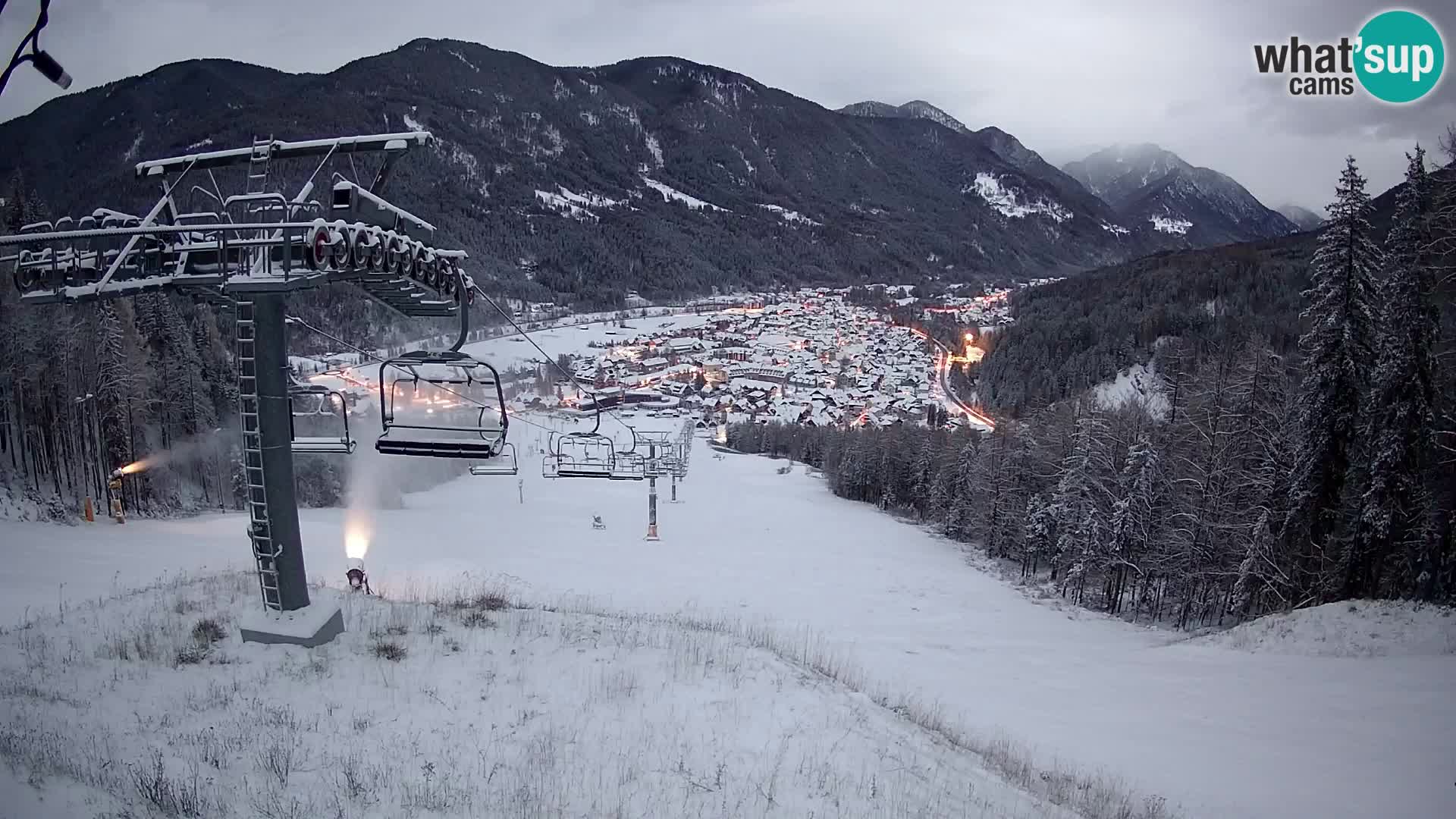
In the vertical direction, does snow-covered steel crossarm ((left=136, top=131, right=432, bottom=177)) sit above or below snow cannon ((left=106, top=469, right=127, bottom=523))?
above

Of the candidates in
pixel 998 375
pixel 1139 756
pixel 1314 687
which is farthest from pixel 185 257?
pixel 998 375

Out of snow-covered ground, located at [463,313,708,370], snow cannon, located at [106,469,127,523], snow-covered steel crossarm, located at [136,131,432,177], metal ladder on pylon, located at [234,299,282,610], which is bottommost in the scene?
snow cannon, located at [106,469,127,523]

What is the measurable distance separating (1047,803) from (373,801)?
652cm

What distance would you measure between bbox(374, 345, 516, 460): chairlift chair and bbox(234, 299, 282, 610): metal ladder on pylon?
1.34 m

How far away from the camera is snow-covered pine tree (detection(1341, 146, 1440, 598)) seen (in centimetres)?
1594

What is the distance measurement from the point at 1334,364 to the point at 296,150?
23.0 meters

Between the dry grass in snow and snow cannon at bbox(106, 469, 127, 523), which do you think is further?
snow cannon at bbox(106, 469, 127, 523)

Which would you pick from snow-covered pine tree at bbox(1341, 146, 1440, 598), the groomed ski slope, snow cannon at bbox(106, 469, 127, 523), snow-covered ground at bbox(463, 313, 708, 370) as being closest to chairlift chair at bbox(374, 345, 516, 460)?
the groomed ski slope

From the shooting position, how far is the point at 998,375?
94438 millimetres

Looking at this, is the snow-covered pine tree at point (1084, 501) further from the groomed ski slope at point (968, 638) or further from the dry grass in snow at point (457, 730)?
the dry grass in snow at point (457, 730)

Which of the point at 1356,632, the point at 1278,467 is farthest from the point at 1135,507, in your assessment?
the point at 1356,632

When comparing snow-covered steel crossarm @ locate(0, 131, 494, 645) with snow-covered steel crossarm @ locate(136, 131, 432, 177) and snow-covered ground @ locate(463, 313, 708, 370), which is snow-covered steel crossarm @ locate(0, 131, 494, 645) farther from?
snow-covered ground @ locate(463, 313, 708, 370)

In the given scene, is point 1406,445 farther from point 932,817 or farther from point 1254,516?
point 932,817

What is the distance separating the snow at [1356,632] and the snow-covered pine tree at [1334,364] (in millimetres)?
3103
